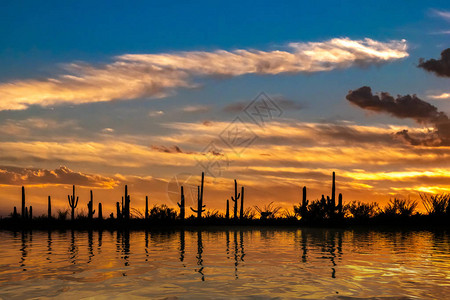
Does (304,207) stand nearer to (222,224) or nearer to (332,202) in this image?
(332,202)

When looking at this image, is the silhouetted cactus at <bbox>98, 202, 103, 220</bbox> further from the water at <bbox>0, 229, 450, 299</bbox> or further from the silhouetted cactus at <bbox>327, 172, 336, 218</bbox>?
the water at <bbox>0, 229, 450, 299</bbox>

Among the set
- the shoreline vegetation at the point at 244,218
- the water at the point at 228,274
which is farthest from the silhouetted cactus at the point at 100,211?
the water at the point at 228,274

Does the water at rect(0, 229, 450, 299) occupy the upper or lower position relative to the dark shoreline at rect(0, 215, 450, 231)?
upper

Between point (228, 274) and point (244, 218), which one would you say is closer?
point (228, 274)

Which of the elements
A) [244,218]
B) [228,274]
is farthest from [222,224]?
[228,274]

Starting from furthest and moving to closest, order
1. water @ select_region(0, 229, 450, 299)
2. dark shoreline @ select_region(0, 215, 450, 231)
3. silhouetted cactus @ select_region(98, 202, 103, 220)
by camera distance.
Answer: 1. silhouetted cactus @ select_region(98, 202, 103, 220)
2. dark shoreline @ select_region(0, 215, 450, 231)
3. water @ select_region(0, 229, 450, 299)

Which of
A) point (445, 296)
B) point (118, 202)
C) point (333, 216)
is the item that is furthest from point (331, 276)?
point (118, 202)

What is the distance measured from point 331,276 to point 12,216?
43358mm

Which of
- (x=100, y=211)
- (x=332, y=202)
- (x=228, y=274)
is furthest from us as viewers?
(x=100, y=211)

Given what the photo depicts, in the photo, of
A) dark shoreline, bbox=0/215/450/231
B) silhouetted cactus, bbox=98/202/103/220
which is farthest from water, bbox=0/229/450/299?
silhouetted cactus, bbox=98/202/103/220

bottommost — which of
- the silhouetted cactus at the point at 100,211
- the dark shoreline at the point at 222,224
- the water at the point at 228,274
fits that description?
the dark shoreline at the point at 222,224

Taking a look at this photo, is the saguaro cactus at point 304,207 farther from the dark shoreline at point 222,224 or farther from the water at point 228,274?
the water at point 228,274

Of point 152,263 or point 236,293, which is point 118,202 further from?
point 236,293

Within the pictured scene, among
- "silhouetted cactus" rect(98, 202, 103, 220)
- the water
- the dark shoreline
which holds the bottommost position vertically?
the dark shoreline
